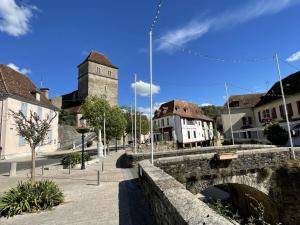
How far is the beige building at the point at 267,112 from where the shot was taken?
1120 inches

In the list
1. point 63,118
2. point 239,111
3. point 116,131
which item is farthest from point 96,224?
point 63,118

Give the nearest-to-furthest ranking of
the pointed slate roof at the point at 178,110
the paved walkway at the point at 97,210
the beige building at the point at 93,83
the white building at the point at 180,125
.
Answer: the paved walkway at the point at 97,210 → the white building at the point at 180,125 → the pointed slate roof at the point at 178,110 → the beige building at the point at 93,83

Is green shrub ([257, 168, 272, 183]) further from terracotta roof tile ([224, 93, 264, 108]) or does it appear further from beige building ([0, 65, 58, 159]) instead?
terracotta roof tile ([224, 93, 264, 108])

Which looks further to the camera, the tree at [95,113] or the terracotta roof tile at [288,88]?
the tree at [95,113]

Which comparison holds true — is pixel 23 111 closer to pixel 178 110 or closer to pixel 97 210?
pixel 97 210

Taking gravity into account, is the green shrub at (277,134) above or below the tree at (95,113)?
below

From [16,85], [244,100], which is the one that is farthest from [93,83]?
[244,100]

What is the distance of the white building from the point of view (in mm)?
43344

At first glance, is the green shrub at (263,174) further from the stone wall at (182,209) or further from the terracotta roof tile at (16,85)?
the terracotta roof tile at (16,85)

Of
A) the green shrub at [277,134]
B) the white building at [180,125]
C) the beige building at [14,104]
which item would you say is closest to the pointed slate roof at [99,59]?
the white building at [180,125]

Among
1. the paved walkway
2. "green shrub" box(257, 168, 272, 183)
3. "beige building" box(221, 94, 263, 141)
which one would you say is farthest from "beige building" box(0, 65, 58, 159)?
"beige building" box(221, 94, 263, 141)

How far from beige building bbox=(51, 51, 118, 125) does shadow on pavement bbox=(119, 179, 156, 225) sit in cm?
4737

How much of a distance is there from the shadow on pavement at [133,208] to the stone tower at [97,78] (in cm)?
4993

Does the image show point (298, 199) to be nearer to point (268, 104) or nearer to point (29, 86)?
point (268, 104)
